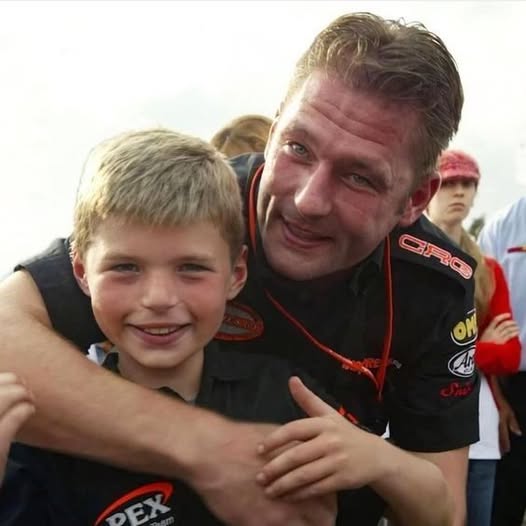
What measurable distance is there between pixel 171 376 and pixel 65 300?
0.34 meters

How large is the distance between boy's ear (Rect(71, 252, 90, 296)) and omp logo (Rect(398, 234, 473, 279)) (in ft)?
3.27

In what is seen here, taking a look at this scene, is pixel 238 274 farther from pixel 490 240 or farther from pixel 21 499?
pixel 490 240

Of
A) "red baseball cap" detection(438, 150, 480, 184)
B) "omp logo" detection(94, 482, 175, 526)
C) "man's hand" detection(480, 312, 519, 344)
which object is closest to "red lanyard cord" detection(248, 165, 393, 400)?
"omp logo" detection(94, 482, 175, 526)

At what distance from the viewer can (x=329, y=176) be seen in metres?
2.35

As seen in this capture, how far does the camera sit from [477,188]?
4.99 meters

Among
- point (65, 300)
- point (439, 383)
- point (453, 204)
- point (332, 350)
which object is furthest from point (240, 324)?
point (453, 204)

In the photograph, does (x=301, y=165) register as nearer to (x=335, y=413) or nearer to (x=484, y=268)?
(x=335, y=413)

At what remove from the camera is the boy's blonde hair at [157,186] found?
1.97 metres

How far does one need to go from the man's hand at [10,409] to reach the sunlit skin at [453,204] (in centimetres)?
318

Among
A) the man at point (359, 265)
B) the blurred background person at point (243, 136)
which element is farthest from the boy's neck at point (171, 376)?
the blurred background person at point (243, 136)

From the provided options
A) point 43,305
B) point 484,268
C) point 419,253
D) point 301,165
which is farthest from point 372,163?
point 484,268

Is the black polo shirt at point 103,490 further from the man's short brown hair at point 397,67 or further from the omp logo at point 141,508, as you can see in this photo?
the man's short brown hair at point 397,67

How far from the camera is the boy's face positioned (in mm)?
1905

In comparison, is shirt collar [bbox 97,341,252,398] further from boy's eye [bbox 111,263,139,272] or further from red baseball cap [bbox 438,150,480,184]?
red baseball cap [bbox 438,150,480,184]
